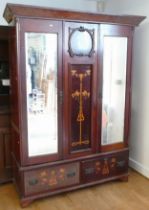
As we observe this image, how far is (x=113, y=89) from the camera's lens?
276 cm

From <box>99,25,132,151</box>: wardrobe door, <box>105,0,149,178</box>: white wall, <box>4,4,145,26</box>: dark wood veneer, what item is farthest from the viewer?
<box>105,0,149,178</box>: white wall

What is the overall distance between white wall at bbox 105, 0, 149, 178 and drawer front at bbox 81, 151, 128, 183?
33cm

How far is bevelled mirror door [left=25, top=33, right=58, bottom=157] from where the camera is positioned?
2.31m

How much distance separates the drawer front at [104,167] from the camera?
269cm

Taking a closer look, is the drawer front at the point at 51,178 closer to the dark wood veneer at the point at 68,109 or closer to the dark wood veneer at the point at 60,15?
the dark wood veneer at the point at 68,109

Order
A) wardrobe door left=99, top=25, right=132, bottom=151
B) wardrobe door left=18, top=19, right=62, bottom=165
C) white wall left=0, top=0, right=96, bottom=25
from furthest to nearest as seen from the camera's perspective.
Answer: white wall left=0, top=0, right=96, bottom=25, wardrobe door left=99, top=25, right=132, bottom=151, wardrobe door left=18, top=19, right=62, bottom=165

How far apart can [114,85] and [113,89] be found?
47 mm

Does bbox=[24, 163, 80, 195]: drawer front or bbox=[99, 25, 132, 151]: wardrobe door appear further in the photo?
bbox=[99, 25, 132, 151]: wardrobe door

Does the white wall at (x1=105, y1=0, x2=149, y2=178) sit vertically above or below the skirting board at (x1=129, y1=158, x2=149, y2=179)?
above

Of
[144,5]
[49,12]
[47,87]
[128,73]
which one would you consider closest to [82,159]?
[47,87]

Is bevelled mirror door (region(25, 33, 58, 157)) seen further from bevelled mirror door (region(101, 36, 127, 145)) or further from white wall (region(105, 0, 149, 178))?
white wall (region(105, 0, 149, 178))

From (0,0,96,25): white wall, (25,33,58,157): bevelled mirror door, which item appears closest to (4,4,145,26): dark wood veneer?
(25,33,58,157): bevelled mirror door

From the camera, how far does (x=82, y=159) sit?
264 cm

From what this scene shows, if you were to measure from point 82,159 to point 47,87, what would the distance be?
87 centimetres
